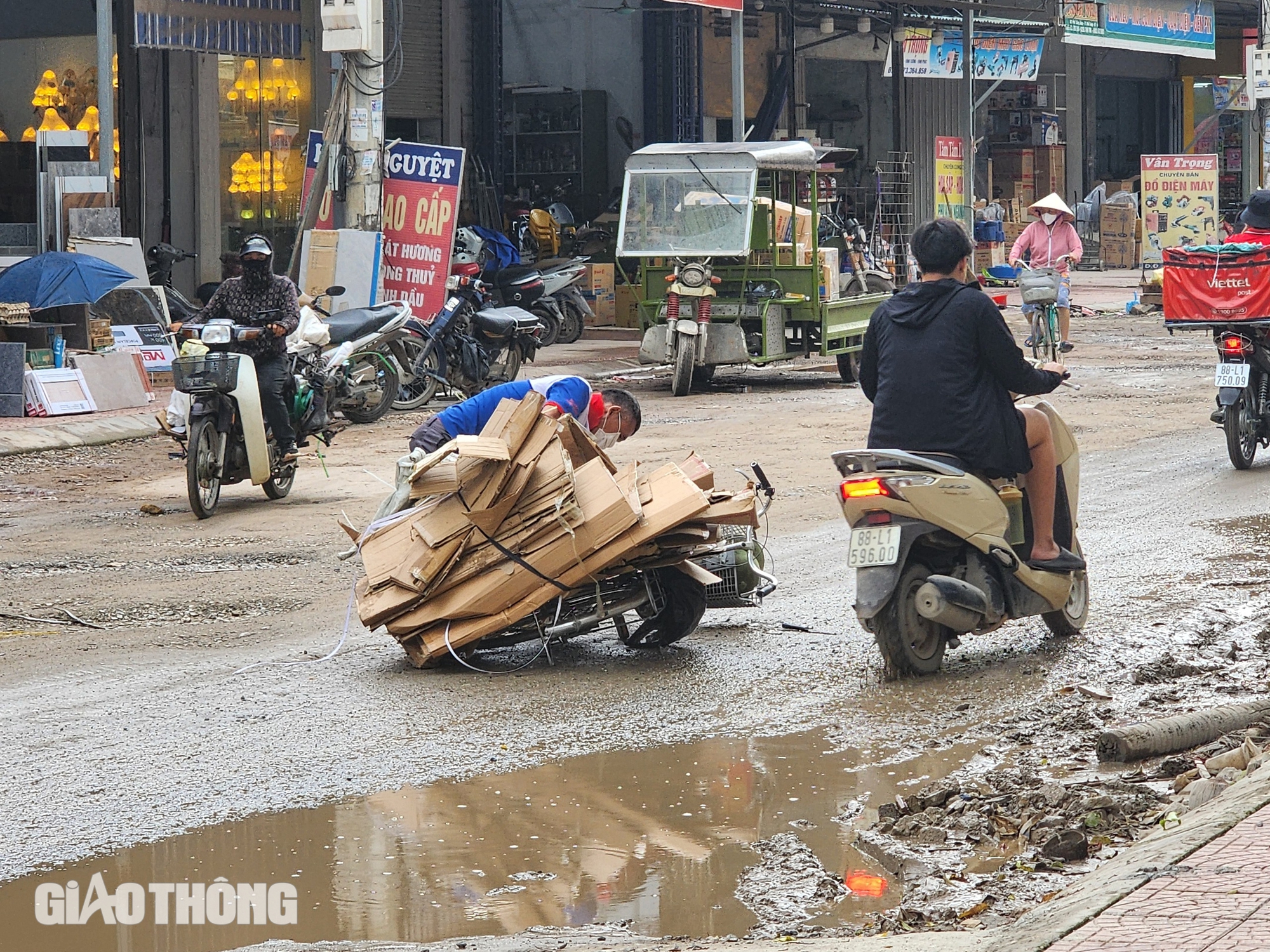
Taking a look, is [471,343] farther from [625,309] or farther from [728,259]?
[625,309]

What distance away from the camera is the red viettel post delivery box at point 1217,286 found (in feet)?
36.2

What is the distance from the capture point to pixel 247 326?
433 inches

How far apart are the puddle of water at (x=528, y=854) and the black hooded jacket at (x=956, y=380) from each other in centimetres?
137

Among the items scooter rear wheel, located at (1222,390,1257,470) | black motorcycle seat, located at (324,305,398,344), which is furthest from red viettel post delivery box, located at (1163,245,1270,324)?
black motorcycle seat, located at (324,305,398,344)

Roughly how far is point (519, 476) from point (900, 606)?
58.6 inches

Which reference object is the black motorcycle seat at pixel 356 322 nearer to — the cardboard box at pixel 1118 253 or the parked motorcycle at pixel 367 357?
the parked motorcycle at pixel 367 357

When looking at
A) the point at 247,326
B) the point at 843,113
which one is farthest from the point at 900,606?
the point at 843,113

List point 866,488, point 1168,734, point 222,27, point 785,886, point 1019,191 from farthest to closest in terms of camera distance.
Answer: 1. point 1019,191
2. point 222,27
3. point 866,488
4. point 1168,734
5. point 785,886

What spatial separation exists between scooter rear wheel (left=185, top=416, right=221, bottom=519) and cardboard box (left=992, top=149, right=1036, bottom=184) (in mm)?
29623

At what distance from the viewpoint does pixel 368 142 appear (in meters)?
17.8

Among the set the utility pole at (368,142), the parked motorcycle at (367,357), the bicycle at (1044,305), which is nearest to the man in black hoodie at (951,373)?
the parked motorcycle at (367,357)

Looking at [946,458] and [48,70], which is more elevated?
[48,70]

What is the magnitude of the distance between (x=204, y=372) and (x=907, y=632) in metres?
5.65

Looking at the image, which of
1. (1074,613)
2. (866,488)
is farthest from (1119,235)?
(866,488)
